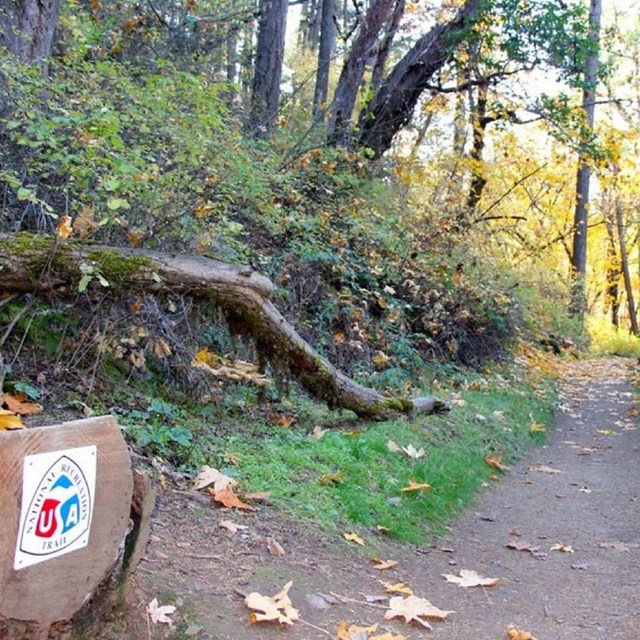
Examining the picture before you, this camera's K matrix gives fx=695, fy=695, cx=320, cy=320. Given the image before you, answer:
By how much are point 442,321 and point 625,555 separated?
6704 mm

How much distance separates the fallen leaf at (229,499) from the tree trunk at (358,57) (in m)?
10.0

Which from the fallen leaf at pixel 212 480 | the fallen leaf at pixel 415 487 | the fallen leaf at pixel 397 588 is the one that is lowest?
the fallen leaf at pixel 397 588

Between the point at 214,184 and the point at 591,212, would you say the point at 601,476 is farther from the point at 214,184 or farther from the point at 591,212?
the point at 591,212

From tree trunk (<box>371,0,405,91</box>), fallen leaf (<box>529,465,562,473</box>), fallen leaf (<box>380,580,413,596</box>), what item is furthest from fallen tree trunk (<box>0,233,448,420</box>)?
tree trunk (<box>371,0,405,91</box>)

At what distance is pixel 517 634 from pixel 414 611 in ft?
1.75

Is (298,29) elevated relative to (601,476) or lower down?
elevated

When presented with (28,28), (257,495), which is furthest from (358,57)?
(257,495)

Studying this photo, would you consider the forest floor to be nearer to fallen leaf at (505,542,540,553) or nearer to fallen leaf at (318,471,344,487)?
fallen leaf at (505,542,540,553)

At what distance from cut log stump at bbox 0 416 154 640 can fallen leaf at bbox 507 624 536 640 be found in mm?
1991

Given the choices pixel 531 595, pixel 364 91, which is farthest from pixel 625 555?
pixel 364 91

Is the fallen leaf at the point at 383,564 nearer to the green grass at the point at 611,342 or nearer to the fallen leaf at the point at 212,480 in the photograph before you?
the fallen leaf at the point at 212,480

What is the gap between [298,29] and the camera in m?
27.7

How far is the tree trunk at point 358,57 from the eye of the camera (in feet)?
44.9

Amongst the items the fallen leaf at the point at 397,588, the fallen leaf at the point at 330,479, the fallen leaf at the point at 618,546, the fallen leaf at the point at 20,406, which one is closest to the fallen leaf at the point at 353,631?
the fallen leaf at the point at 397,588
